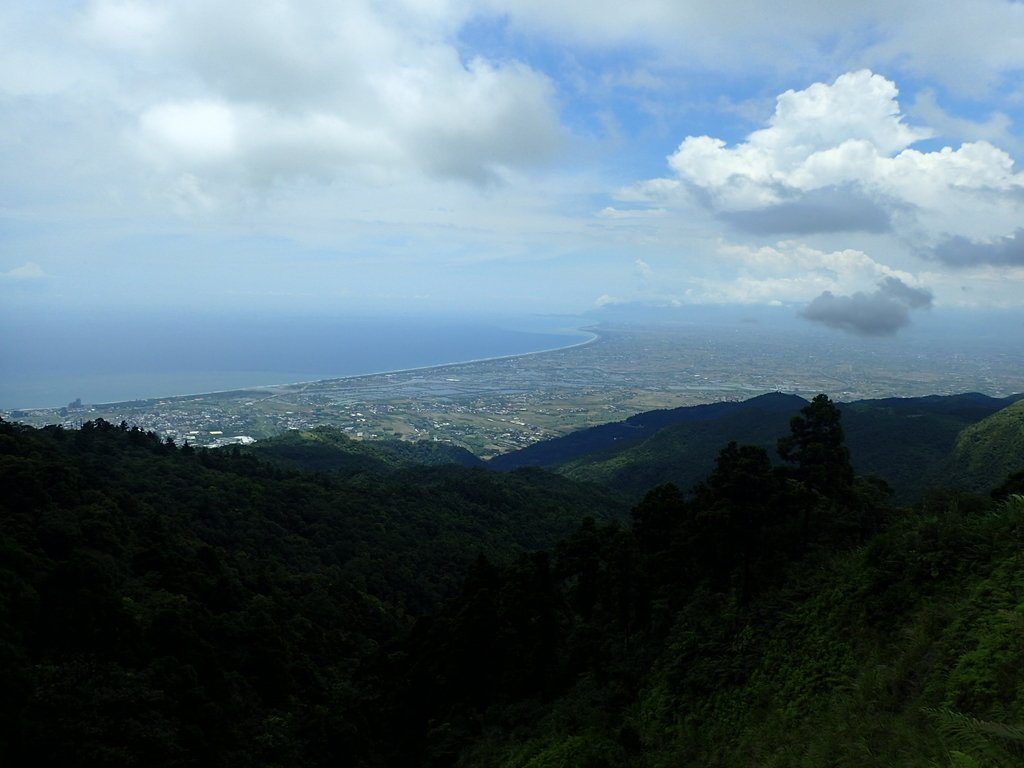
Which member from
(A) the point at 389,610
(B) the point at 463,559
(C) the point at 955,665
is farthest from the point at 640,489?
(C) the point at 955,665

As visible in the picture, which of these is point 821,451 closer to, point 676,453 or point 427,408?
point 676,453

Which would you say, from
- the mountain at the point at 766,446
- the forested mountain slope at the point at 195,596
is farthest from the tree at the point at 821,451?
the mountain at the point at 766,446

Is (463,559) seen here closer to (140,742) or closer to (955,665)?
(140,742)

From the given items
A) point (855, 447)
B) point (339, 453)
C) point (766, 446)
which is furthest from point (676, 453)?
point (339, 453)

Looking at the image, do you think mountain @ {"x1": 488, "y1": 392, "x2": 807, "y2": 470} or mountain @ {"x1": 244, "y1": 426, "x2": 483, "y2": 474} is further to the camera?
mountain @ {"x1": 488, "y1": 392, "x2": 807, "y2": 470}

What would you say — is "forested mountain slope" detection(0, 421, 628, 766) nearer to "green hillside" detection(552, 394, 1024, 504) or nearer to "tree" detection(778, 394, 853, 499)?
"tree" detection(778, 394, 853, 499)

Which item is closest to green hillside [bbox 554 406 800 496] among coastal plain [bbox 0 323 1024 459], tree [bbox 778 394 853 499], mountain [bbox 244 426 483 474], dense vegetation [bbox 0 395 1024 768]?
mountain [bbox 244 426 483 474]

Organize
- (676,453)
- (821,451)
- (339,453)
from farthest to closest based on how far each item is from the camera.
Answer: (676,453) < (339,453) < (821,451)

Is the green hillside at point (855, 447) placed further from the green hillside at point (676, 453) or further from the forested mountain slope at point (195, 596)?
the forested mountain slope at point (195, 596)
